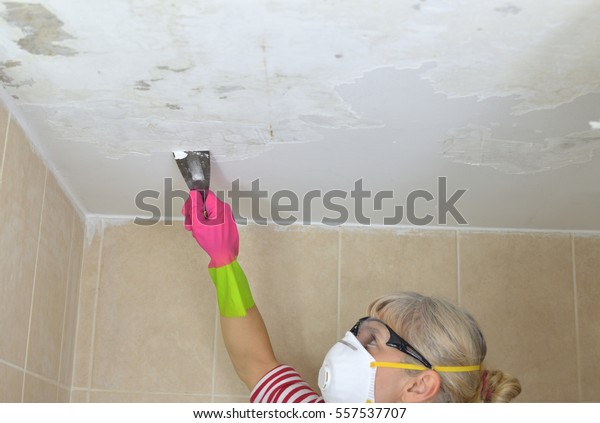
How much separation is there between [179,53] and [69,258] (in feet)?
2.81

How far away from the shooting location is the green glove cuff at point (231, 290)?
166 centimetres

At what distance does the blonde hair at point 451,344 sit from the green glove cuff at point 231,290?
1.11 feet

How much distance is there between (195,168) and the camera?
1643mm

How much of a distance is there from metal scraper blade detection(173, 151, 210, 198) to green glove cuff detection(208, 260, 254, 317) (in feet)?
0.57

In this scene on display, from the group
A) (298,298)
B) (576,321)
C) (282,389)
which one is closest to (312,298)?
(298,298)

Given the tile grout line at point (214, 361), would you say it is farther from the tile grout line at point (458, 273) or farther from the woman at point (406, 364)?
the tile grout line at point (458, 273)

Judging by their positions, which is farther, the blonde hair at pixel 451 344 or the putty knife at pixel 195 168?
the putty knife at pixel 195 168

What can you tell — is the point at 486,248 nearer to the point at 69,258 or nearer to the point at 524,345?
the point at 524,345

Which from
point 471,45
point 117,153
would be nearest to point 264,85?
point 471,45

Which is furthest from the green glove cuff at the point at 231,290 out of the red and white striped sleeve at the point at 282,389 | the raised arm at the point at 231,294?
the red and white striped sleeve at the point at 282,389

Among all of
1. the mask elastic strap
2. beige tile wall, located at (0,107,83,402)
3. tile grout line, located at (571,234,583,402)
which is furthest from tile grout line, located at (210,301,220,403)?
tile grout line, located at (571,234,583,402)

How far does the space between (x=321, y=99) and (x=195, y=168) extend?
419 millimetres

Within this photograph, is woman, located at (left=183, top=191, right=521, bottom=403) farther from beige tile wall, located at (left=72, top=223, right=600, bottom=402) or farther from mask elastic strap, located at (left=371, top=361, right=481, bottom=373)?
beige tile wall, located at (left=72, top=223, right=600, bottom=402)
